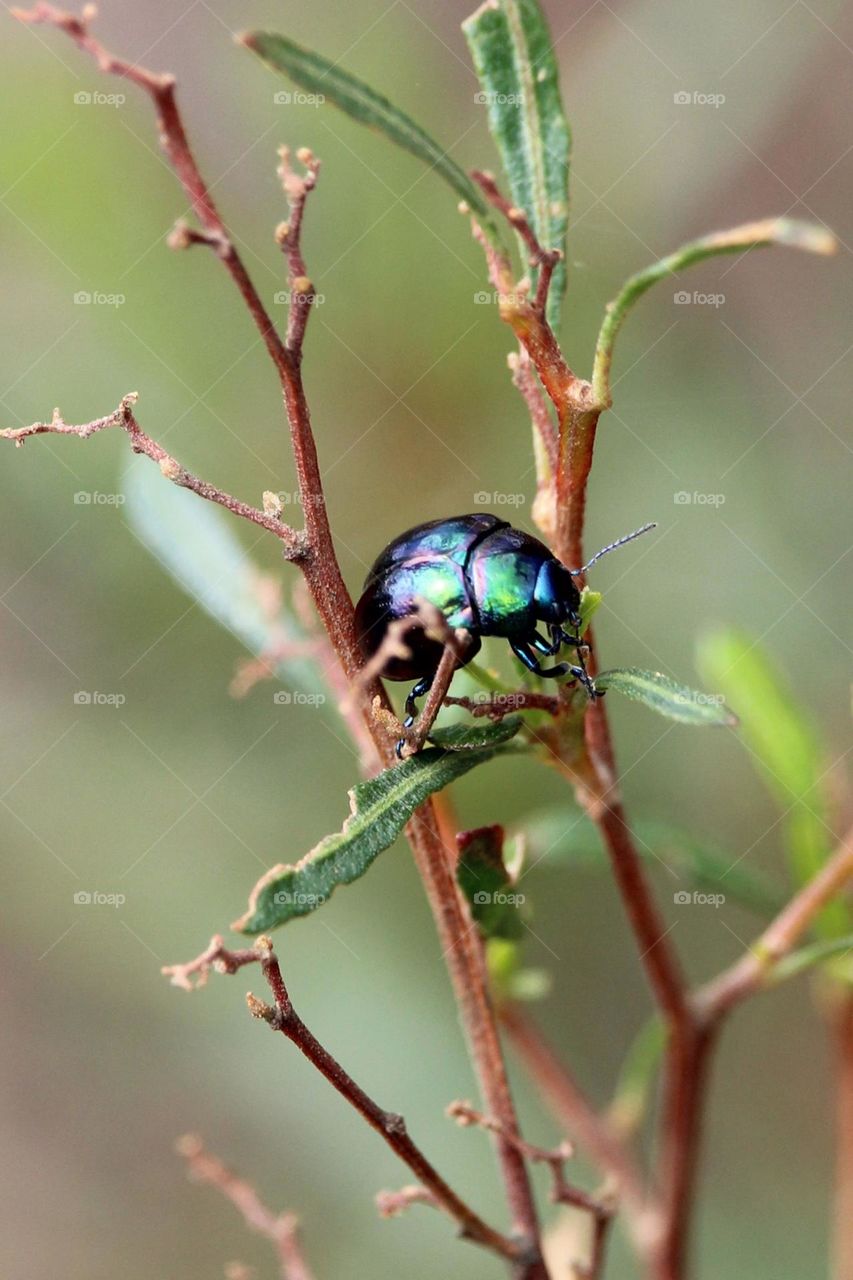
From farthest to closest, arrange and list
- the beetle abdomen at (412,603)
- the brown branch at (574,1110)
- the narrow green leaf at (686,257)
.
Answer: the brown branch at (574,1110), the beetle abdomen at (412,603), the narrow green leaf at (686,257)

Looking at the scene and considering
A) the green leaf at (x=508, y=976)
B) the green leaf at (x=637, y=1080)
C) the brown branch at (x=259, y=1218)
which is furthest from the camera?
the green leaf at (x=637, y=1080)

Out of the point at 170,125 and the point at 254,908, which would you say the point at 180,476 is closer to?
the point at 170,125

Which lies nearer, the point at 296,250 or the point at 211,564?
the point at 296,250

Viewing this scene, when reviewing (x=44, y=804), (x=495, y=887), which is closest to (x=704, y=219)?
(x=44, y=804)

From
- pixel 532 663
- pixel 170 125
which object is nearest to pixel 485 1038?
pixel 532 663

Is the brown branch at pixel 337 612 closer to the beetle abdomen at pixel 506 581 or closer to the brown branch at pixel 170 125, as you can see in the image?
the brown branch at pixel 170 125

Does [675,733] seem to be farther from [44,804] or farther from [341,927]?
[44,804]

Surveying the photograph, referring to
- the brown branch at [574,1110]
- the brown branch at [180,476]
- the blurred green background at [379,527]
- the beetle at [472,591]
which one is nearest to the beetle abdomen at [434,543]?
the beetle at [472,591]
